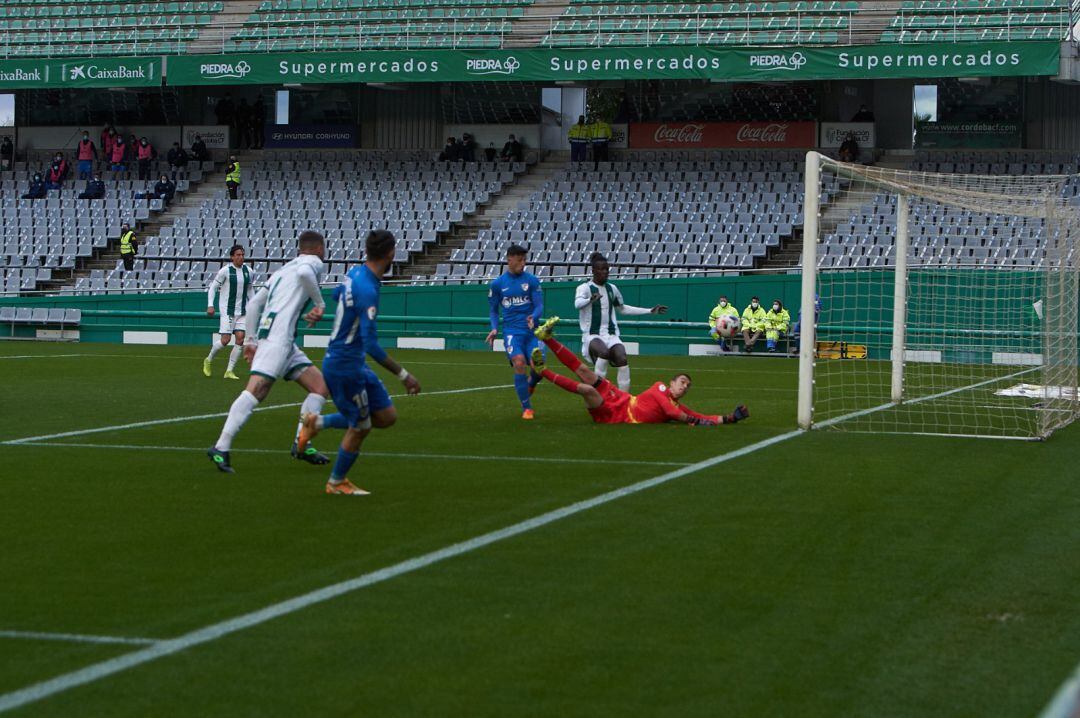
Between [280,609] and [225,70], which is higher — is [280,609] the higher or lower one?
the lower one

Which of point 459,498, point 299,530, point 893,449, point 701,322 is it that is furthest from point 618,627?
point 701,322

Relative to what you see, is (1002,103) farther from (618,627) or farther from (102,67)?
(618,627)

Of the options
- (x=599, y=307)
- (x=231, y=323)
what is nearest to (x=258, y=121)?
(x=231, y=323)

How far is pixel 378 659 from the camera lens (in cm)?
549

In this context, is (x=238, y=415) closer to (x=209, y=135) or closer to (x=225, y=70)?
(x=225, y=70)

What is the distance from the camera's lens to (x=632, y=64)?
3828cm

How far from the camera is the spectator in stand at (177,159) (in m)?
45.0

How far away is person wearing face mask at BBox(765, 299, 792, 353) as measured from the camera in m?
31.0

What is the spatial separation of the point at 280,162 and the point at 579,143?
9.56m

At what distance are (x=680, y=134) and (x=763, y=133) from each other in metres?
2.46

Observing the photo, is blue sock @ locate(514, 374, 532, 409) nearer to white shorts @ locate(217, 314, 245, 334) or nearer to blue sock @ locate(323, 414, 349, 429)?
blue sock @ locate(323, 414, 349, 429)

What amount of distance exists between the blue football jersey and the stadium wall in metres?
16.4

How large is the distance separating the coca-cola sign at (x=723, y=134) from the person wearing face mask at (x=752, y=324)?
37.2ft

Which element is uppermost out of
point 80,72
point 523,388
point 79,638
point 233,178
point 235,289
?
point 80,72
